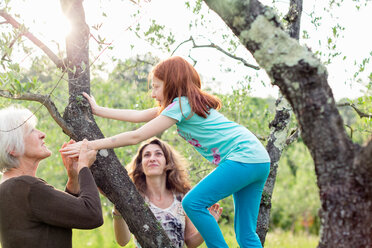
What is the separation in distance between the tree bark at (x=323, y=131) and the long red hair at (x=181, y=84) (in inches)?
39.4

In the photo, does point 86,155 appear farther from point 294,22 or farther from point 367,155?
point 294,22

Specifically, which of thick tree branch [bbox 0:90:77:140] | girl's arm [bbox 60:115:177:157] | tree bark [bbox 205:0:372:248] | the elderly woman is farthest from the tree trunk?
tree bark [bbox 205:0:372:248]

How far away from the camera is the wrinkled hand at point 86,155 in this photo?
2645mm

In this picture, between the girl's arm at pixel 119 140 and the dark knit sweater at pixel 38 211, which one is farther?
the girl's arm at pixel 119 140

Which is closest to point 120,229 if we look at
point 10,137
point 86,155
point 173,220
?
point 173,220

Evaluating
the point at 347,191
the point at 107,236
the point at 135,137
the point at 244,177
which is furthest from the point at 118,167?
the point at 107,236

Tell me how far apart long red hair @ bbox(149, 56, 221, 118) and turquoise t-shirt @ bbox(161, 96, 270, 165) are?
5cm

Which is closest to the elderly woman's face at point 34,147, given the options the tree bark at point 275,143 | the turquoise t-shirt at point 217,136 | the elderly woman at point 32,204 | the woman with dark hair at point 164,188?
the elderly woman at point 32,204

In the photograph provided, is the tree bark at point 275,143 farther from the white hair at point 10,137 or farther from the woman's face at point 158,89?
the white hair at point 10,137

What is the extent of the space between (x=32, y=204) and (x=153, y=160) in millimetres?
1780

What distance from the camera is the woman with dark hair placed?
3748mm

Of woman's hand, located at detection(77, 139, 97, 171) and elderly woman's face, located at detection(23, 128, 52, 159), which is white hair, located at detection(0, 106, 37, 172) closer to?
elderly woman's face, located at detection(23, 128, 52, 159)

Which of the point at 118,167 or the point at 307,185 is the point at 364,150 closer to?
the point at 118,167

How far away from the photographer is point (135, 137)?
270cm
